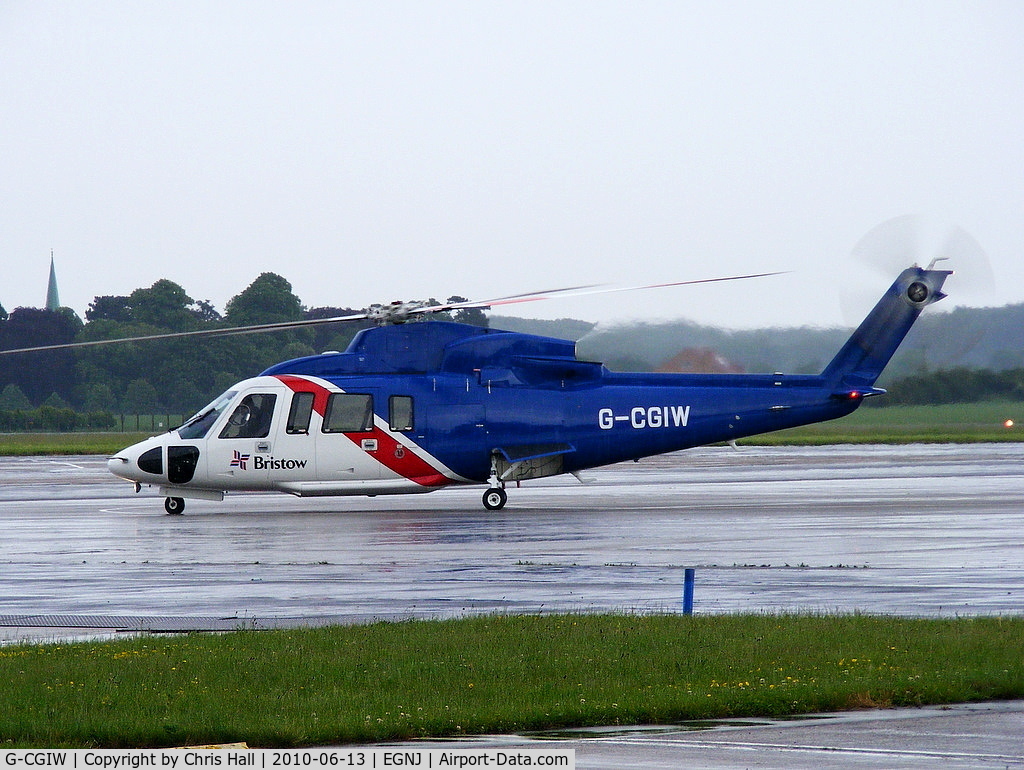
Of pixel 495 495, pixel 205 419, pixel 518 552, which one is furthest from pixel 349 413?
pixel 518 552

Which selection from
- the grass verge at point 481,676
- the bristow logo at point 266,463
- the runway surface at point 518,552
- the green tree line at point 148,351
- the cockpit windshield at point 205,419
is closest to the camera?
the grass verge at point 481,676

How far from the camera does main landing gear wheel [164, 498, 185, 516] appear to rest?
86.9ft

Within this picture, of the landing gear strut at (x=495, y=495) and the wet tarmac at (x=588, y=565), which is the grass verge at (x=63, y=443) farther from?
the landing gear strut at (x=495, y=495)

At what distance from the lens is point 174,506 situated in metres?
26.5

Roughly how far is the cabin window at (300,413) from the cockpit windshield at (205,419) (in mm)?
1263

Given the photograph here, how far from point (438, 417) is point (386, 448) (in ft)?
3.91

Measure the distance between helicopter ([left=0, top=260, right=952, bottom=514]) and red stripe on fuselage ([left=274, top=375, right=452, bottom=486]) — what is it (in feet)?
0.08

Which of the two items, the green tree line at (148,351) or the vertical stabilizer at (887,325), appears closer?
the vertical stabilizer at (887,325)

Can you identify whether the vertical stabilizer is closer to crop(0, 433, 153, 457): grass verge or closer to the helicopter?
the helicopter

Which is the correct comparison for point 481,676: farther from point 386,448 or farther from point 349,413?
point 349,413

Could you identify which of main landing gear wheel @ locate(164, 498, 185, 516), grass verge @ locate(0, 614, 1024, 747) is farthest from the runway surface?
grass verge @ locate(0, 614, 1024, 747)

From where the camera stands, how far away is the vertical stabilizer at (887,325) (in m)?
27.3

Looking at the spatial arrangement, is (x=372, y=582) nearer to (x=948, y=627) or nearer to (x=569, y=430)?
(x=948, y=627)

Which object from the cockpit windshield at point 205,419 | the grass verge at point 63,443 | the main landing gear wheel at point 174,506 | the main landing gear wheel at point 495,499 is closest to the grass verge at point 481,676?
the main landing gear wheel at point 495,499
